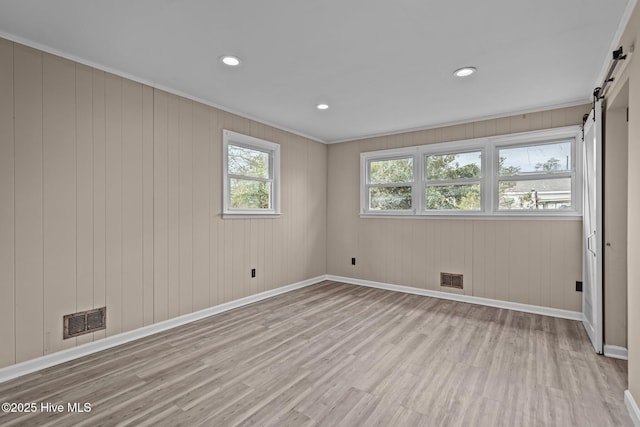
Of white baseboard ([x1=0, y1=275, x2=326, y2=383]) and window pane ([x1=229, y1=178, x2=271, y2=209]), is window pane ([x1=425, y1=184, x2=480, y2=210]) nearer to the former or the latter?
window pane ([x1=229, y1=178, x2=271, y2=209])

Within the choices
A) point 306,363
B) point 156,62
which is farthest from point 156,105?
point 306,363

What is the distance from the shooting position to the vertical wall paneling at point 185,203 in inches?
140

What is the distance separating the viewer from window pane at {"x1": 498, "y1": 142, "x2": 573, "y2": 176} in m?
3.92

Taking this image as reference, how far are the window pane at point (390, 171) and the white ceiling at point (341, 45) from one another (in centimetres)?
141

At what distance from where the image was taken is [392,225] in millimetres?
5195

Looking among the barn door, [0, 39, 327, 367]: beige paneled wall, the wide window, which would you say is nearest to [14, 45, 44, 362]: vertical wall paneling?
[0, 39, 327, 367]: beige paneled wall

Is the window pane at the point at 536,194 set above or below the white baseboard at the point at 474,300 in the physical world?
above

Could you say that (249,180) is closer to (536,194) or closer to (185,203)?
(185,203)

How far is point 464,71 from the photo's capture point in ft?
9.68

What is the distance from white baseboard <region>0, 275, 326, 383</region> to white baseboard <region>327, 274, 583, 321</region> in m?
1.89

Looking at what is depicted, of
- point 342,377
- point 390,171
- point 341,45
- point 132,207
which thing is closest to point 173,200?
point 132,207

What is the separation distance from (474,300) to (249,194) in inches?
137

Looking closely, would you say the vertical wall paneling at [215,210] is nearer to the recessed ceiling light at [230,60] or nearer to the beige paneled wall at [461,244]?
the recessed ceiling light at [230,60]

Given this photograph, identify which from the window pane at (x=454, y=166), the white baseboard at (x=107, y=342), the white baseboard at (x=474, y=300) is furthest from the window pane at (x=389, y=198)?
the white baseboard at (x=107, y=342)
